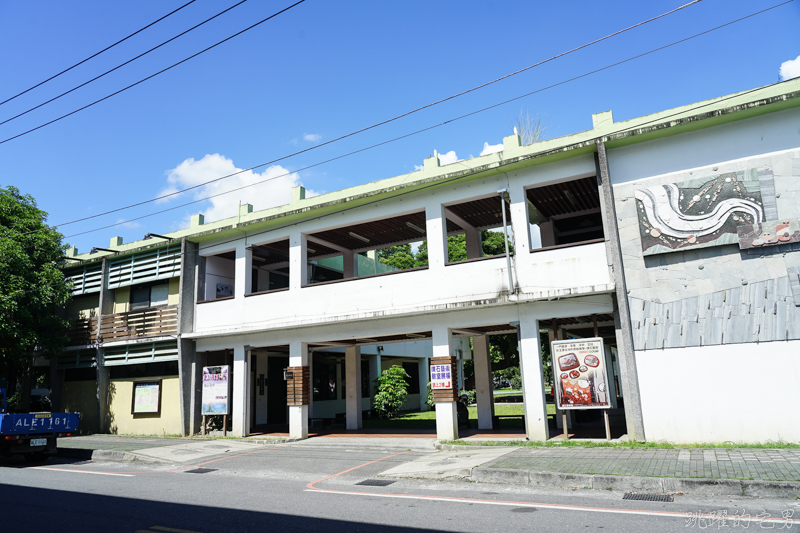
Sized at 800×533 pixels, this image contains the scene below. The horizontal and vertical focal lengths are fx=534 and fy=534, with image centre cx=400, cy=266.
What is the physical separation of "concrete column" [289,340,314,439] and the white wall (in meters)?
9.84

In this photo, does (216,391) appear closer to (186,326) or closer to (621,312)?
(186,326)

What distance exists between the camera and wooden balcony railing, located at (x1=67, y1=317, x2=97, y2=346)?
67.8ft

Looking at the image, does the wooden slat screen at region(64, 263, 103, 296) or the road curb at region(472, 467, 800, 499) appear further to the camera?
the wooden slat screen at region(64, 263, 103, 296)

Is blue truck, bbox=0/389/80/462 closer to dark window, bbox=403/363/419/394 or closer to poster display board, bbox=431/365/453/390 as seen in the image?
poster display board, bbox=431/365/453/390

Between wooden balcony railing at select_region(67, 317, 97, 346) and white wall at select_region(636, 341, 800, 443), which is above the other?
wooden balcony railing at select_region(67, 317, 97, 346)

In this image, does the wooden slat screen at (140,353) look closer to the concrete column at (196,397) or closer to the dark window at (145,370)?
the dark window at (145,370)

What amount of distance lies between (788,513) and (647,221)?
7.37 meters

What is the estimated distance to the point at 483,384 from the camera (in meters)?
17.6

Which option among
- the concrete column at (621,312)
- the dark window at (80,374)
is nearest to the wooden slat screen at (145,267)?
the dark window at (80,374)

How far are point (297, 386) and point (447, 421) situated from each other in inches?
205

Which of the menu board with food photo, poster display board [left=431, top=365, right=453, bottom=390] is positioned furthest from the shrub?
the menu board with food photo

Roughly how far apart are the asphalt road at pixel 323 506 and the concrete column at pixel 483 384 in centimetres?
664

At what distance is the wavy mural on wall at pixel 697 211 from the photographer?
11.4m

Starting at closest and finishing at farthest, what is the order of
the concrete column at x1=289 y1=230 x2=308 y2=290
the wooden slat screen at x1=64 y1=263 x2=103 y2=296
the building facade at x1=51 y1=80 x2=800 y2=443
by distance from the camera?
the building facade at x1=51 y1=80 x2=800 y2=443
the concrete column at x1=289 y1=230 x2=308 y2=290
the wooden slat screen at x1=64 y1=263 x2=103 y2=296
